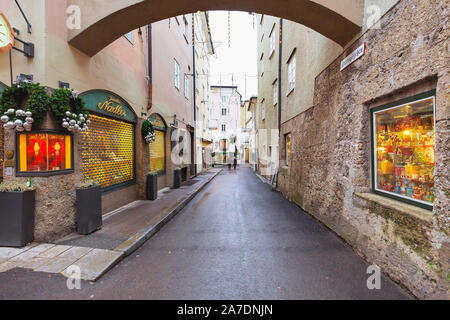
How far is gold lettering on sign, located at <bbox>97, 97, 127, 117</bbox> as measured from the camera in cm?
575

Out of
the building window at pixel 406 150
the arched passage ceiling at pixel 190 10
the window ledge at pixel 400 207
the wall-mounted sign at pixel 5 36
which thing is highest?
the arched passage ceiling at pixel 190 10

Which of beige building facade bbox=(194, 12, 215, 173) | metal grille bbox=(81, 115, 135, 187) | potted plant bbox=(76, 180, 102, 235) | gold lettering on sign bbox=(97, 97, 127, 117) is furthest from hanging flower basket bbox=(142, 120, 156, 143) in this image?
beige building facade bbox=(194, 12, 215, 173)

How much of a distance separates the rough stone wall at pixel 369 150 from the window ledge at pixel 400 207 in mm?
12

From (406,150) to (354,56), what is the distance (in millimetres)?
1966

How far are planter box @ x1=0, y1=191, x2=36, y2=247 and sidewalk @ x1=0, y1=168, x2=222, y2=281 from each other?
15cm

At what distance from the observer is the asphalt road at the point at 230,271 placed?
2.78 metres

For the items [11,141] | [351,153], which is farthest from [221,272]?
[11,141]

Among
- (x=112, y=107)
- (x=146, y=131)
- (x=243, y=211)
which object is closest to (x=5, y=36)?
(x=112, y=107)

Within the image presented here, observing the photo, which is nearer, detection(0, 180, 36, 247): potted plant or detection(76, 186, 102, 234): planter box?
detection(0, 180, 36, 247): potted plant

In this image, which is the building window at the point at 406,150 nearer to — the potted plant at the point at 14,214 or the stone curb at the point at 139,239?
the stone curb at the point at 139,239

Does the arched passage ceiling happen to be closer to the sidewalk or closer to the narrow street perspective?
the narrow street perspective

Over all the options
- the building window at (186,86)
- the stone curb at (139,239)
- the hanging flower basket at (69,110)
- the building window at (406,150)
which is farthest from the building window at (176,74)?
the building window at (406,150)

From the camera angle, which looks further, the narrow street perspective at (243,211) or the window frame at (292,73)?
the window frame at (292,73)

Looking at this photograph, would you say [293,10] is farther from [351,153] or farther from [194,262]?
[194,262]
